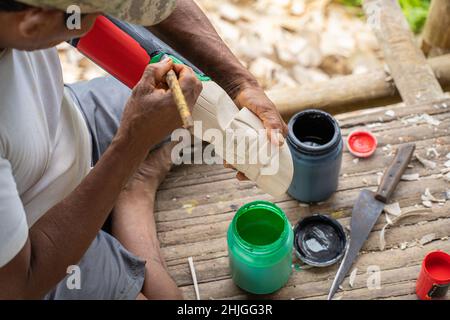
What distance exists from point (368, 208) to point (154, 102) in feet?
3.18

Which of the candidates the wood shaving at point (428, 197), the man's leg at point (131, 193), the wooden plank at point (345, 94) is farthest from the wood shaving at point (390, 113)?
the man's leg at point (131, 193)

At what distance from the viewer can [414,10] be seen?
4.07 meters

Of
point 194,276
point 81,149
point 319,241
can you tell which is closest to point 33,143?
point 81,149

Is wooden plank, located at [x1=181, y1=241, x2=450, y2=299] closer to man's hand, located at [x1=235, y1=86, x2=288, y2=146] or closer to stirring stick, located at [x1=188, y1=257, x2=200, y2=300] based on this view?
stirring stick, located at [x1=188, y1=257, x2=200, y2=300]

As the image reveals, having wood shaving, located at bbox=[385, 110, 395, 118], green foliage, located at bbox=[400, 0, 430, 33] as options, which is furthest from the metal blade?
green foliage, located at bbox=[400, 0, 430, 33]

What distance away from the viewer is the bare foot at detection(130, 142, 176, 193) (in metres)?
2.14

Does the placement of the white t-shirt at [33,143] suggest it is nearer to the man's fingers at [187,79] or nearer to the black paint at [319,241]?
the man's fingers at [187,79]

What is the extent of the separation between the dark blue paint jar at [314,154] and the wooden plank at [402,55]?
0.60 metres

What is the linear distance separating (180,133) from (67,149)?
2.08 feet

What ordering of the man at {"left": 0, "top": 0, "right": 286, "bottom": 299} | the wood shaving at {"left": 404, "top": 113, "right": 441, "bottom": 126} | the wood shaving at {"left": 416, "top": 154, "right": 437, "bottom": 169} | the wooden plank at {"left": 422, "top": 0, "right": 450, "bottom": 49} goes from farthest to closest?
the wooden plank at {"left": 422, "top": 0, "right": 450, "bottom": 49}
the wood shaving at {"left": 404, "top": 113, "right": 441, "bottom": 126}
the wood shaving at {"left": 416, "top": 154, "right": 437, "bottom": 169}
the man at {"left": 0, "top": 0, "right": 286, "bottom": 299}

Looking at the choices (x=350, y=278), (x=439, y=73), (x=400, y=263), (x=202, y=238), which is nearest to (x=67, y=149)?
(x=202, y=238)

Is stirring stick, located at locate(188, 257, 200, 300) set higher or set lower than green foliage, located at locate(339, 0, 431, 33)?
higher

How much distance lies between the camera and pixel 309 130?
2027 mm

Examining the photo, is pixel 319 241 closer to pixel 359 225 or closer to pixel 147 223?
pixel 359 225
